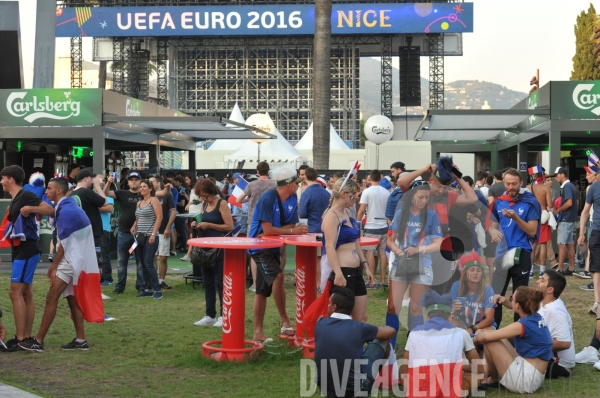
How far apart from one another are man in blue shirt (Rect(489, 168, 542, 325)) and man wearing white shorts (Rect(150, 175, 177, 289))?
221 inches

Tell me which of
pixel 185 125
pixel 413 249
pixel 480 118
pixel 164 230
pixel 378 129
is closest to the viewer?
pixel 413 249

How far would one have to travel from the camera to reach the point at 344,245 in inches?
281

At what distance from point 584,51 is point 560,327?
39.6m

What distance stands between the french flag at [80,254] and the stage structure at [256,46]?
49.7m

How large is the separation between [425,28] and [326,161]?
36941 mm

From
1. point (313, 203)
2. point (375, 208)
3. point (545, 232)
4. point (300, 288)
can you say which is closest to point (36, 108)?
point (375, 208)

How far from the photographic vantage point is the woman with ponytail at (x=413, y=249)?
6.30m

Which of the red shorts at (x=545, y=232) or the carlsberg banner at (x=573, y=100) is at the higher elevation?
the carlsberg banner at (x=573, y=100)

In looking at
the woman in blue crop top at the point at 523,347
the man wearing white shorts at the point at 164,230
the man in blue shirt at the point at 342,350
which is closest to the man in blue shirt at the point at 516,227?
the woman in blue crop top at the point at 523,347

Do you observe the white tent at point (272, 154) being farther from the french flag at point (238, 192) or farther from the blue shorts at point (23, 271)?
→ the blue shorts at point (23, 271)

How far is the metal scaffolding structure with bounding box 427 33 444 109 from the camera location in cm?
5612

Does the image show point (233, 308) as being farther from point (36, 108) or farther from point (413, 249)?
point (36, 108)

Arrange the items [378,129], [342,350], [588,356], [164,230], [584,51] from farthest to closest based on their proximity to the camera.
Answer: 1. [584,51]
2. [378,129]
3. [164,230]
4. [588,356]
5. [342,350]

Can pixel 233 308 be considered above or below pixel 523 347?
above
